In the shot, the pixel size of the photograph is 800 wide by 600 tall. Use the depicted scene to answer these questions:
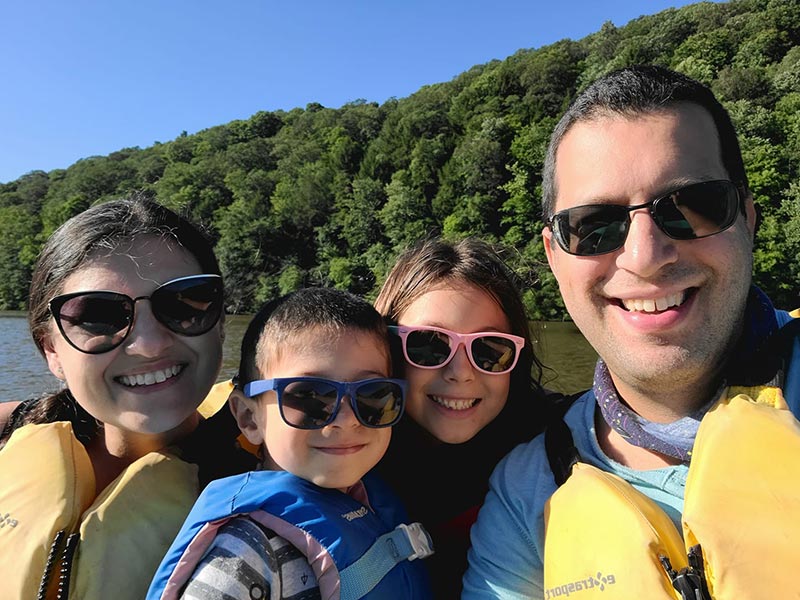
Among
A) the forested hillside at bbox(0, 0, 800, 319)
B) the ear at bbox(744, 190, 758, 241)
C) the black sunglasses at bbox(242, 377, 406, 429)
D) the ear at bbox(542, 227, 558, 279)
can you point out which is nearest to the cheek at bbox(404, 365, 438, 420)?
the black sunglasses at bbox(242, 377, 406, 429)

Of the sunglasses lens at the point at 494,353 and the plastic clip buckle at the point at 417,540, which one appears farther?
the sunglasses lens at the point at 494,353

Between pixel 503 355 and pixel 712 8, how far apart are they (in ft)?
197

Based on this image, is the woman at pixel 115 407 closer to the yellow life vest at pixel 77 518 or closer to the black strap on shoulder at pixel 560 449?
the yellow life vest at pixel 77 518

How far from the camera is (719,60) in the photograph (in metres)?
39.4

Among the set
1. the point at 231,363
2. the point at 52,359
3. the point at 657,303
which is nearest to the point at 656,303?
the point at 657,303

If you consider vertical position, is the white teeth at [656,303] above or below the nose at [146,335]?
below

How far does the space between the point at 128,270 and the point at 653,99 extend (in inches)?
70.5

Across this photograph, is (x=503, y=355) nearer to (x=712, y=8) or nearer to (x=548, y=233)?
(x=548, y=233)

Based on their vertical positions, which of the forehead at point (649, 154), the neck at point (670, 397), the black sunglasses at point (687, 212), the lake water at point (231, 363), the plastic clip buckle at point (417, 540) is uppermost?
the forehead at point (649, 154)

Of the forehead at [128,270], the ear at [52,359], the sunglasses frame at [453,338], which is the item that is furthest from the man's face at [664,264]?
the ear at [52,359]

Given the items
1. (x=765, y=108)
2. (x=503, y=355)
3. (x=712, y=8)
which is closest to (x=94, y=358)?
(x=503, y=355)

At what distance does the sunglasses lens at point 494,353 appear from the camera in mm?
2064

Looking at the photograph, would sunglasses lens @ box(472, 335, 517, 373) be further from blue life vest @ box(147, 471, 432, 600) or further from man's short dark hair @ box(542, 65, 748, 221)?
man's short dark hair @ box(542, 65, 748, 221)

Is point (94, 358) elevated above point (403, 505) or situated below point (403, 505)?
above
